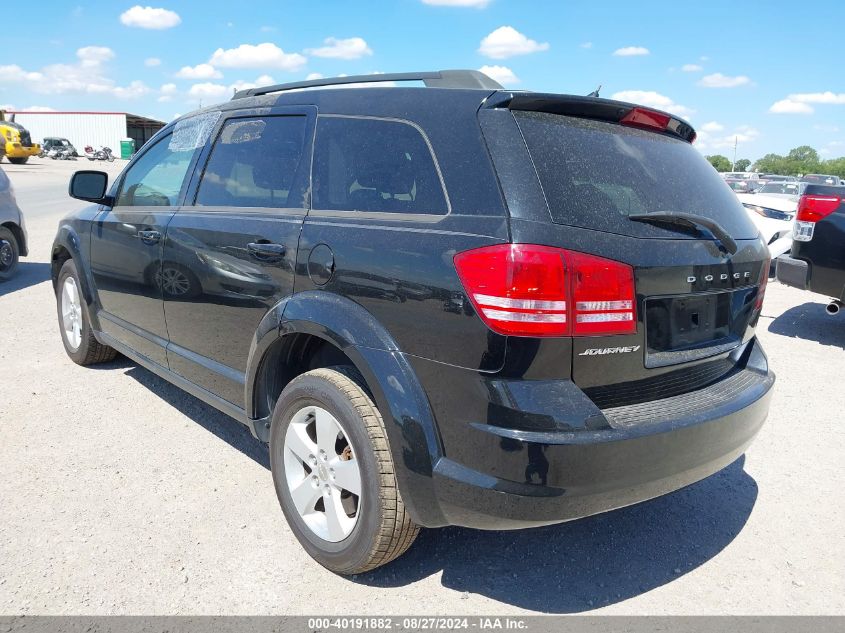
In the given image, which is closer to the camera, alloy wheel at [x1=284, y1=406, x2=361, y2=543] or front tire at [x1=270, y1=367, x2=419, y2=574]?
front tire at [x1=270, y1=367, x2=419, y2=574]

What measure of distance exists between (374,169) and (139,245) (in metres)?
1.93

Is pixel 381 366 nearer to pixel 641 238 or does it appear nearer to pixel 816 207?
pixel 641 238

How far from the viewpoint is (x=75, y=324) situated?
5055mm

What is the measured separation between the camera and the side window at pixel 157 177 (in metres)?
3.76

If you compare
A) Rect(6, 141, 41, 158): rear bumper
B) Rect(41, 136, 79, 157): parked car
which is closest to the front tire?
Rect(6, 141, 41, 158): rear bumper

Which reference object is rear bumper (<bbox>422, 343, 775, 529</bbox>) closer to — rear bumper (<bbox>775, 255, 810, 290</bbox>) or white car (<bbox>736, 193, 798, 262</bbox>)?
rear bumper (<bbox>775, 255, 810, 290</bbox>)

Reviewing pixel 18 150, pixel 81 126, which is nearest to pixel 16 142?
pixel 18 150

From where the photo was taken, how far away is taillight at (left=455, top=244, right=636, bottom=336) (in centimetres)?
204

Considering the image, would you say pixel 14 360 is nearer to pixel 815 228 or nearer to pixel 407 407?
pixel 407 407

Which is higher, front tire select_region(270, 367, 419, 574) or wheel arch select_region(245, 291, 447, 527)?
wheel arch select_region(245, 291, 447, 527)

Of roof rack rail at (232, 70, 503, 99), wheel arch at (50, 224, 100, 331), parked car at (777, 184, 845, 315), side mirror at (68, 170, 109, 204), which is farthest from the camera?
parked car at (777, 184, 845, 315)

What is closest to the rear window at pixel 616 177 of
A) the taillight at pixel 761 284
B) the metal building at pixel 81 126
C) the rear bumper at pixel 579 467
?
the taillight at pixel 761 284

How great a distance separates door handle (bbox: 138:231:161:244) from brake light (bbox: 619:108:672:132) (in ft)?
8.31

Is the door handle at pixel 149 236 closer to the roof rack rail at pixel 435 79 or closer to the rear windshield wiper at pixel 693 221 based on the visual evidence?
the roof rack rail at pixel 435 79
